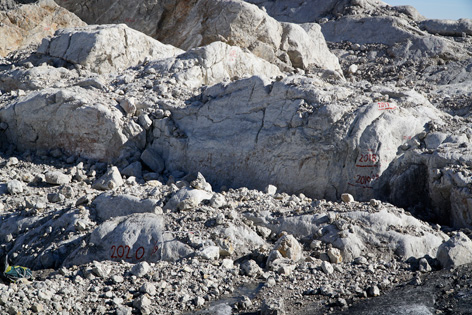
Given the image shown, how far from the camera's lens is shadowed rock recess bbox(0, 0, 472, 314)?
18.0ft

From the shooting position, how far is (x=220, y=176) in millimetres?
A: 8711

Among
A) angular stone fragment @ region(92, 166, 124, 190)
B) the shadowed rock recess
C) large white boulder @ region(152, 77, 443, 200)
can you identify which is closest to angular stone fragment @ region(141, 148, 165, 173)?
the shadowed rock recess

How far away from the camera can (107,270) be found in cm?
570

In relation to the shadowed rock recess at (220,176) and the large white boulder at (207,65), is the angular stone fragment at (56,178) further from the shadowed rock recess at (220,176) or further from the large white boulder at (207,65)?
the large white boulder at (207,65)

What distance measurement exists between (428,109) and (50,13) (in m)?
9.52

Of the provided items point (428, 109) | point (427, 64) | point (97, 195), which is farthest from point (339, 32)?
point (97, 195)

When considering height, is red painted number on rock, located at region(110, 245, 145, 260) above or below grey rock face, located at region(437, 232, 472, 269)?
below

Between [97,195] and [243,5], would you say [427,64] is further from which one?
[97,195]

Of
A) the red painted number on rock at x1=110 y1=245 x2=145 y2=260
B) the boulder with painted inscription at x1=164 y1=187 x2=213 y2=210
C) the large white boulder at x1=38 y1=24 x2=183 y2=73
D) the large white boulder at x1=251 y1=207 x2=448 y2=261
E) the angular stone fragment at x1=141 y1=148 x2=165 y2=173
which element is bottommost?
the red painted number on rock at x1=110 y1=245 x2=145 y2=260

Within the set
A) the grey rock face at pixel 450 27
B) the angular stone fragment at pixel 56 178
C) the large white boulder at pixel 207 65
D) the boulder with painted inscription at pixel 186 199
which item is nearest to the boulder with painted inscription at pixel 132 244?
the boulder with painted inscription at pixel 186 199

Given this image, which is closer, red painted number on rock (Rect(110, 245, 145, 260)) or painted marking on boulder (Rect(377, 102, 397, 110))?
red painted number on rock (Rect(110, 245, 145, 260))

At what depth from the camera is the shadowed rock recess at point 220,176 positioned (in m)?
5.49

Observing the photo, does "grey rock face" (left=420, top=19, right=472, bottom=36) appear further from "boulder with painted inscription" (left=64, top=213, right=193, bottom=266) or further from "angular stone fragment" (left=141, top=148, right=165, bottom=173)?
"boulder with painted inscription" (left=64, top=213, right=193, bottom=266)

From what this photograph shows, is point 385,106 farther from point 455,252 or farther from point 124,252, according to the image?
point 124,252
